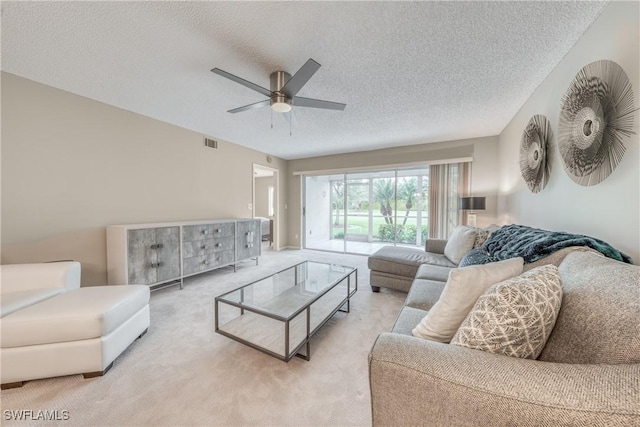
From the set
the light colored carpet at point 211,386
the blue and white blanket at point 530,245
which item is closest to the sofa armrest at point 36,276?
the light colored carpet at point 211,386

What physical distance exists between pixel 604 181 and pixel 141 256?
4.22m

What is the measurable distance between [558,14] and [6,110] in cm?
456

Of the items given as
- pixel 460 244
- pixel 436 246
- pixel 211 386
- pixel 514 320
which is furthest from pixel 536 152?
pixel 211 386

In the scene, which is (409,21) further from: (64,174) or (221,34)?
(64,174)

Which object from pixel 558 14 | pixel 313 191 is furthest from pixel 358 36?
pixel 313 191

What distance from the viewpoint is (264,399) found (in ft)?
4.36

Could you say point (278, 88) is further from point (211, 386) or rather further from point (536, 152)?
point (536, 152)

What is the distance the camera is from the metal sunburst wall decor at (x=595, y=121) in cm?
130

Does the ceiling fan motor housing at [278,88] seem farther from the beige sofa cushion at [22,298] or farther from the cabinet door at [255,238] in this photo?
the cabinet door at [255,238]

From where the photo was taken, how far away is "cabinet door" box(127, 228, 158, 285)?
2.59m

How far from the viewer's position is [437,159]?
4324 mm

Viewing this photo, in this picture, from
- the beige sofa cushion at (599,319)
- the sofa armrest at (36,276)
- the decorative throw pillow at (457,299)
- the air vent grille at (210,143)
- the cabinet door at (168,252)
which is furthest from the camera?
the air vent grille at (210,143)

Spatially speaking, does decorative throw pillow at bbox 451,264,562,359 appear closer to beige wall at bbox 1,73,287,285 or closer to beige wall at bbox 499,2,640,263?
beige wall at bbox 499,2,640,263

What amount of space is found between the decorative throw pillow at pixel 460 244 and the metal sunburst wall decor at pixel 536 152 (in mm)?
783
